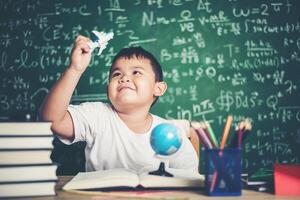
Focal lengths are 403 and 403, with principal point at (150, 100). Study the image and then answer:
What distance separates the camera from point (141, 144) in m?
1.98

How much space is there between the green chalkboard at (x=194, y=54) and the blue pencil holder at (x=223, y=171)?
2.10 meters

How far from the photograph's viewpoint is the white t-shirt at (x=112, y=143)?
1.94 meters

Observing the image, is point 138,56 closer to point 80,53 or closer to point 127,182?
point 80,53

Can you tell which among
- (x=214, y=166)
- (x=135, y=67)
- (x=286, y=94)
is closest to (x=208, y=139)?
(x=214, y=166)

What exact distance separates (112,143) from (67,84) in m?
0.50

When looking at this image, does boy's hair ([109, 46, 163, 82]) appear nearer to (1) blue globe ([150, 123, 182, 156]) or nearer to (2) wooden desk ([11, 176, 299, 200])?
(1) blue globe ([150, 123, 182, 156])

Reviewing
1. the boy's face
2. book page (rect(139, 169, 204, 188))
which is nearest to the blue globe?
book page (rect(139, 169, 204, 188))

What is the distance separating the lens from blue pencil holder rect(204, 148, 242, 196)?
1.09 m

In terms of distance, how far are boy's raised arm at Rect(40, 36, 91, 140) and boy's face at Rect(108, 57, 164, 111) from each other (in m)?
0.34

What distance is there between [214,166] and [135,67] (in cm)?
112

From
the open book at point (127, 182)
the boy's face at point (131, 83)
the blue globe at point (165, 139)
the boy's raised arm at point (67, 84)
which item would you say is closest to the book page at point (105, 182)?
the open book at point (127, 182)

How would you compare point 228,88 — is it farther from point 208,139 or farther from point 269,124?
point 208,139

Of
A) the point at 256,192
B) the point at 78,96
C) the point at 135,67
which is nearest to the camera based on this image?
the point at 256,192

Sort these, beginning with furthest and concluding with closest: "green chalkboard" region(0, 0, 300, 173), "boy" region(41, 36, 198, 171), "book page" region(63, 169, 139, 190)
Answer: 1. "green chalkboard" region(0, 0, 300, 173)
2. "boy" region(41, 36, 198, 171)
3. "book page" region(63, 169, 139, 190)
